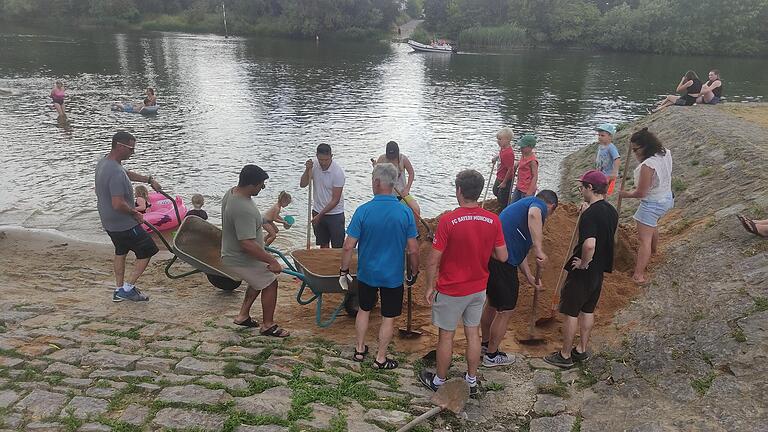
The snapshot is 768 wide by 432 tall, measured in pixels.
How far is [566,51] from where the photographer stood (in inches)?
2359

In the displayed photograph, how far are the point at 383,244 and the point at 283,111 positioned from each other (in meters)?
21.6

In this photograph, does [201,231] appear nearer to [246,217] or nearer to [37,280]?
[246,217]

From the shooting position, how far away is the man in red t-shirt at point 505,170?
28.8 ft

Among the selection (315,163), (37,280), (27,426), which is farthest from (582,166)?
(27,426)

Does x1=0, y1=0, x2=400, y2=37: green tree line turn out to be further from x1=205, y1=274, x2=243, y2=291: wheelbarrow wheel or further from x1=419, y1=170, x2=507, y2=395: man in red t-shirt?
x1=419, y1=170, x2=507, y2=395: man in red t-shirt

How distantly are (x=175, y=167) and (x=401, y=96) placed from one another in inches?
685

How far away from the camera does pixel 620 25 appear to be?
196 feet

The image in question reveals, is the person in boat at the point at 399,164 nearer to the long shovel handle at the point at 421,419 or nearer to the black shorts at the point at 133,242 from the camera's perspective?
the black shorts at the point at 133,242

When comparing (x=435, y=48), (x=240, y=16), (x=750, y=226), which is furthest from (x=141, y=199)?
(x=240, y=16)

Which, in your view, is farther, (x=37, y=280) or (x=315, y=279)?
(x=37, y=280)

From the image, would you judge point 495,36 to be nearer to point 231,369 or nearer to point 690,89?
Answer: point 690,89

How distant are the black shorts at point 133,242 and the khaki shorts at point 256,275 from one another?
1.74 meters

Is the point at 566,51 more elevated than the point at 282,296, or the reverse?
the point at 566,51

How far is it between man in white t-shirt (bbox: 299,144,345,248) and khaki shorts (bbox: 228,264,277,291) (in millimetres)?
2043
